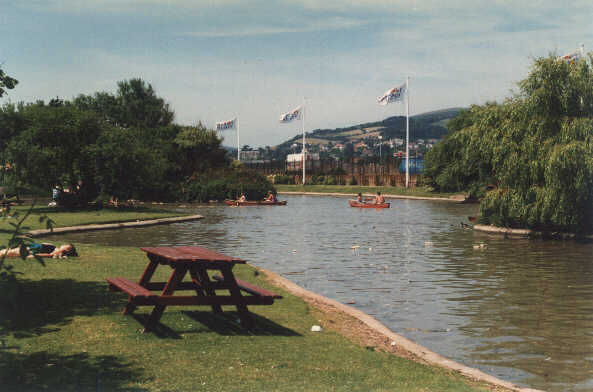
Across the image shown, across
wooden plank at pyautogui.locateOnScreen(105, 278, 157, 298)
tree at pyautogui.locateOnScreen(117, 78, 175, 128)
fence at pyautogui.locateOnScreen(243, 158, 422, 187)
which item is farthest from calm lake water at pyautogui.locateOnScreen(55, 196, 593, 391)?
tree at pyautogui.locateOnScreen(117, 78, 175, 128)

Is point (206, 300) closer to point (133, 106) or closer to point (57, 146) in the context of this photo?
point (57, 146)

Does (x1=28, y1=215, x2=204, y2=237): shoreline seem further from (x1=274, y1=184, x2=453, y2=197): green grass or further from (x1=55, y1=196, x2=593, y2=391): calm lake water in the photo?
(x1=274, y1=184, x2=453, y2=197): green grass

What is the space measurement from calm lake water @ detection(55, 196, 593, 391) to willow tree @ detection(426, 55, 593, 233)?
1.71 metres

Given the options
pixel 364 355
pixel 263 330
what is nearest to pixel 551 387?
pixel 364 355

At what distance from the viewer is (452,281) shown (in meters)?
17.0

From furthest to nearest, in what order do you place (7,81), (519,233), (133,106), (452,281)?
(133,106) → (519,233) → (452,281) → (7,81)

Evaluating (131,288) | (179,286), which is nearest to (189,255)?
(179,286)

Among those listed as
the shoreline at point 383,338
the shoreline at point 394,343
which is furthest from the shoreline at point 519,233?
the shoreline at point 394,343

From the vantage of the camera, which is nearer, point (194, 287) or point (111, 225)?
point (194, 287)

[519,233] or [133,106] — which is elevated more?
[133,106]

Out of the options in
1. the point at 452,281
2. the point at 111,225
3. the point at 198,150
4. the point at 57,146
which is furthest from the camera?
the point at 198,150

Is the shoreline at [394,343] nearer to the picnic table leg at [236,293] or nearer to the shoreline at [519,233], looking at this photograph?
the picnic table leg at [236,293]

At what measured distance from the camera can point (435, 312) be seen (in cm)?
1312

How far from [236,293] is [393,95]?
71.6 m
